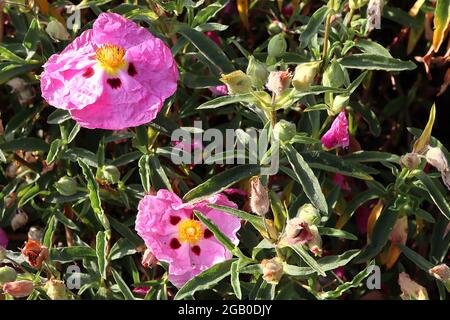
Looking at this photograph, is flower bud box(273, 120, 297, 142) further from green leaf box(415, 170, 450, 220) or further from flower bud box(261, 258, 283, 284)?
green leaf box(415, 170, 450, 220)

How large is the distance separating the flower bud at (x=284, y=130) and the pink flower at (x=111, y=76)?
29 cm

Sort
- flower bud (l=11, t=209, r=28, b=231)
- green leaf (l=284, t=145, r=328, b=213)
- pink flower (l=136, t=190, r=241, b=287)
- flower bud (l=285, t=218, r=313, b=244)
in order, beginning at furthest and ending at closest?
1. flower bud (l=11, t=209, r=28, b=231)
2. pink flower (l=136, t=190, r=241, b=287)
3. green leaf (l=284, t=145, r=328, b=213)
4. flower bud (l=285, t=218, r=313, b=244)

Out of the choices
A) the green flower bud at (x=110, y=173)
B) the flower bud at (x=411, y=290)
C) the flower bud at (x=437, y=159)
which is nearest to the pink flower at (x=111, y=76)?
the green flower bud at (x=110, y=173)

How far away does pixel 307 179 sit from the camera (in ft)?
5.30

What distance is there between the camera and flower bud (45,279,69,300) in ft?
5.50

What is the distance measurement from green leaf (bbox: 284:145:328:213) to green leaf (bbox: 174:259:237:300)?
23 centimetres

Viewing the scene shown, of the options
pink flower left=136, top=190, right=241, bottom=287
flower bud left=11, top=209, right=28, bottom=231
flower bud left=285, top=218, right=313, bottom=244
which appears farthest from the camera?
flower bud left=11, top=209, right=28, bottom=231

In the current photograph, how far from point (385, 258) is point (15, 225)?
37.6 inches

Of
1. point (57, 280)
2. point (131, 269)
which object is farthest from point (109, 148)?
point (57, 280)

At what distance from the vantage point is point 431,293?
213cm

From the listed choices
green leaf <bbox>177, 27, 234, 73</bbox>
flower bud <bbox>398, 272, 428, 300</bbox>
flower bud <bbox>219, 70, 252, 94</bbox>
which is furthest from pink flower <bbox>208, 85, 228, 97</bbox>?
flower bud <bbox>398, 272, 428, 300</bbox>

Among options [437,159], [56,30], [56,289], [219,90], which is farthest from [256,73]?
[56,289]

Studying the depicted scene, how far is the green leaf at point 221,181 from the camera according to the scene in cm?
165
